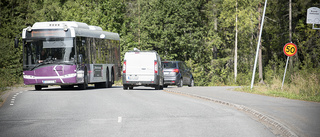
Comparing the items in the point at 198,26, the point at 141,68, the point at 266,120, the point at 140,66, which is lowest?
the point at 266,120

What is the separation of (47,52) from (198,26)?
32.3m

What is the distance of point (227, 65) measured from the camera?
203ft

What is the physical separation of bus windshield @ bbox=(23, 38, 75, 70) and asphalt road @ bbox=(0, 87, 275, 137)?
27.8ft

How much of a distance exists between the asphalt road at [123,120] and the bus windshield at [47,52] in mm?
8466

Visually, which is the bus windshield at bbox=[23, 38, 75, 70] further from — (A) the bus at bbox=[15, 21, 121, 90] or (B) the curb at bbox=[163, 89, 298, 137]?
(B) the curb at bbox=[163, 89, 298, 137]

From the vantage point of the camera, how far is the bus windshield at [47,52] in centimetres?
2591

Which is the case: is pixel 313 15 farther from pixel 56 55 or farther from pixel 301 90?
pixel 56 55

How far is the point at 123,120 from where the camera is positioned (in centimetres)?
1268

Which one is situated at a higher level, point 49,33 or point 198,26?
point 198,26

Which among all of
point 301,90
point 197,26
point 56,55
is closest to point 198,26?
point 197,26

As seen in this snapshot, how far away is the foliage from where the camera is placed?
52.5m

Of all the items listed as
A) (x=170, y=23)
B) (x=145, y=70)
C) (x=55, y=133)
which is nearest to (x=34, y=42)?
(x=145, y=70)

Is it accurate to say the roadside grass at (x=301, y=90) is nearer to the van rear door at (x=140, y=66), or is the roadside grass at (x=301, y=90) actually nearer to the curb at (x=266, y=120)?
the curb at (x=266, y=120)

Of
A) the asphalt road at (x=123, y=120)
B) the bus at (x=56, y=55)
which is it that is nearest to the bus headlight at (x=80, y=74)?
the bus at (x=56, y=55)
